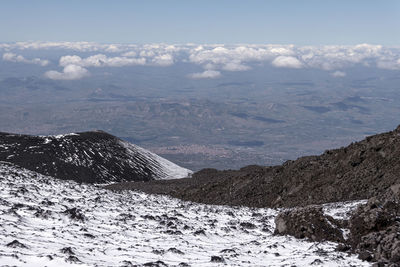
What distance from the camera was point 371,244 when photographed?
40.8 ft

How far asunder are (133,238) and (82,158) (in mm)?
56448

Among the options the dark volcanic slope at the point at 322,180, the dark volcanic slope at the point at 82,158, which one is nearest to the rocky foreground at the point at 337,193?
the dark volcanic slope at the point at 322,180

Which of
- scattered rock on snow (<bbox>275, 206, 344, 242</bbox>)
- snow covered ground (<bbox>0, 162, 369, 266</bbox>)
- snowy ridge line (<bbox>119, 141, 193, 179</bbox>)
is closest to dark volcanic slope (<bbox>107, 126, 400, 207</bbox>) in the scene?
snow covered ground (<bbox>0, 162, 369, 266</bbox>)

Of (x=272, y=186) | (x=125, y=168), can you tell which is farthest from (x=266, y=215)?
(x=125, y=168)

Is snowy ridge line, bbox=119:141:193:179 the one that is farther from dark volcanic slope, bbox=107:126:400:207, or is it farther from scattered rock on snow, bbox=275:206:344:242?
scattered rock on snow, bbox=275:206:344:242

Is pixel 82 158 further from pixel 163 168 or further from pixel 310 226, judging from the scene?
pixel 310 226

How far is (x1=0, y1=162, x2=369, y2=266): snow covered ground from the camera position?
12289 mm

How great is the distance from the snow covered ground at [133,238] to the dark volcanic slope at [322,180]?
774 centimetres

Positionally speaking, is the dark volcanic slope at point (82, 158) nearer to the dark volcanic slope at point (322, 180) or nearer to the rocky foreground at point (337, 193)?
the rocky foreground at point (337, 193)

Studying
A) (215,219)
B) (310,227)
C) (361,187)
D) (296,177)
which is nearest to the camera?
(310,227)

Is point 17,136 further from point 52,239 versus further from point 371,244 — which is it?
point 371,244

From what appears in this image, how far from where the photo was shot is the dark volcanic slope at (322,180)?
95.7 feet

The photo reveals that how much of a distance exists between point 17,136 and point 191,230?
6455 centimetres

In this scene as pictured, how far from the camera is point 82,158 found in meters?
69.8
